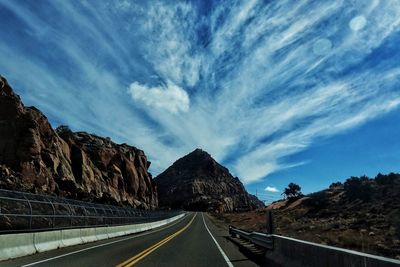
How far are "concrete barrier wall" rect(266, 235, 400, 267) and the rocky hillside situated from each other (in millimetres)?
3852

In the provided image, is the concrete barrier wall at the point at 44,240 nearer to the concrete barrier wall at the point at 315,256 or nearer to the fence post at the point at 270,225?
the concrete barrier wall at the point at 315,256

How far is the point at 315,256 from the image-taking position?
9867 millimetres

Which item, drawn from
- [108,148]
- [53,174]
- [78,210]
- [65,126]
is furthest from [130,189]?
[78,210]

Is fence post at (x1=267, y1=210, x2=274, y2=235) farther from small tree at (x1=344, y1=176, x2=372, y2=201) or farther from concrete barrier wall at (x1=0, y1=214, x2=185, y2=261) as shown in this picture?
small tree at (x1=344, y1=176, x2=372, y2=201)

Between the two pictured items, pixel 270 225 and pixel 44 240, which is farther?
pixel 44 240

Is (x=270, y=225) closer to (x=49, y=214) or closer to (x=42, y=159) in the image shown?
(x=49, y=214)

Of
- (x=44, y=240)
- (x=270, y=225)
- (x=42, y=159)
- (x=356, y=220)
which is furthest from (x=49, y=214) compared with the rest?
(x=42, y=159)

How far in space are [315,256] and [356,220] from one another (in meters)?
29.1

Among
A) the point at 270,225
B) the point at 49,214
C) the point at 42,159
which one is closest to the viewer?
the point at 270,225

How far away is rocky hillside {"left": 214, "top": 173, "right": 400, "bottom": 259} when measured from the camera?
71.7ft

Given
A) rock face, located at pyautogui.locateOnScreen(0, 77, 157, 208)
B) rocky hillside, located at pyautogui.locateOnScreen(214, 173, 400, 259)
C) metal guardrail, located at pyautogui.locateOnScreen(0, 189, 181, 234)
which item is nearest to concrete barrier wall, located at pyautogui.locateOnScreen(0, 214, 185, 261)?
metal guardrail, located at pyautogui.locateOnScreen(0, 189, 181, 234)

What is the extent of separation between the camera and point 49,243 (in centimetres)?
1906

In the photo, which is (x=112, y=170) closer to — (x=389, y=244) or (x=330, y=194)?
(x=330, y=194)

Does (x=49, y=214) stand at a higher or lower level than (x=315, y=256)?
higher
